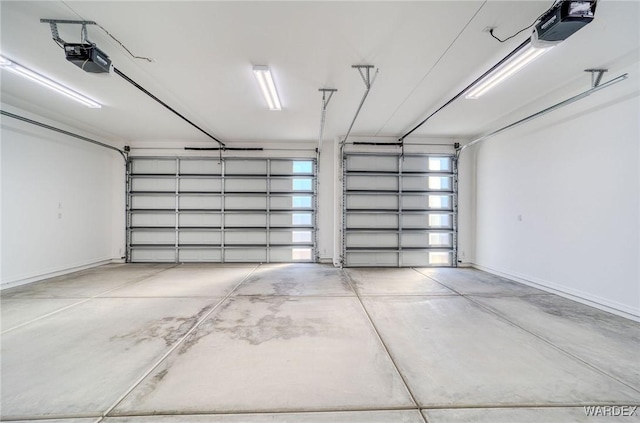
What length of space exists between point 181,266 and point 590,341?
742 cm

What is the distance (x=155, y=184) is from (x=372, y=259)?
622cm

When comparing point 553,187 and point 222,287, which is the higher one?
point 553,187

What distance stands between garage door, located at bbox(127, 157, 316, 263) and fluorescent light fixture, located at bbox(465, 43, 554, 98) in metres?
4.10

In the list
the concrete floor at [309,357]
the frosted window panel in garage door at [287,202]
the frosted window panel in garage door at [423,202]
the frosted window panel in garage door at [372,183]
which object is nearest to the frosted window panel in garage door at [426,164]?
the frosted window panel in garage door at [372,183]

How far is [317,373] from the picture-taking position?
202 cm

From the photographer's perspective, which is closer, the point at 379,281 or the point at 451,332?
the point at 451,332

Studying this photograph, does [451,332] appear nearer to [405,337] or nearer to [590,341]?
[405,337]

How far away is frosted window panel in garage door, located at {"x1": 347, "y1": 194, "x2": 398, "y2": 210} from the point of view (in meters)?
6.40

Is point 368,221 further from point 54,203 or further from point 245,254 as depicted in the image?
point 54,203

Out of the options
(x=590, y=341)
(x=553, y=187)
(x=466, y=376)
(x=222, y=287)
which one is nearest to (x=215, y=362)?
(x=466, y=376)

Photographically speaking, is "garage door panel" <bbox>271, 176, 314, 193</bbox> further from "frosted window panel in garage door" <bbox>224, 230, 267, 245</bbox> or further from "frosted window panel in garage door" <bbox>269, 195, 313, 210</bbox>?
"frosted window panel in garage door" <bbox>224, 230, 267, 245</bbox>

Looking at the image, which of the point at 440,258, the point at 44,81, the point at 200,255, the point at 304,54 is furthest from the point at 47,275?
the point at 440,258

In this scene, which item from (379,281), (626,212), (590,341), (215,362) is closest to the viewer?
(215,362)

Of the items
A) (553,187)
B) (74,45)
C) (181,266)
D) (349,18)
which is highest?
(349,18)
